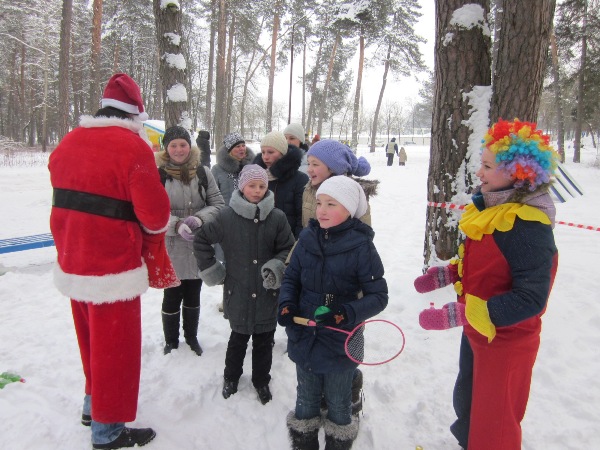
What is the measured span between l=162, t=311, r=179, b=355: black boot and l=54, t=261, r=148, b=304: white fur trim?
1.22m

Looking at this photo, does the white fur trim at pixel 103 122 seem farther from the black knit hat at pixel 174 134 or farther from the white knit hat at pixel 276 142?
the white knit hat at pixel 276 142

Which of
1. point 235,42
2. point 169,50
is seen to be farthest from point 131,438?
point 235,42

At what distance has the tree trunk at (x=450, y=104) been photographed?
376 centimetres

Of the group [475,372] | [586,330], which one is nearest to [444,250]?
[586,330]

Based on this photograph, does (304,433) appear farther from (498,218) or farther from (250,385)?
(498,218)

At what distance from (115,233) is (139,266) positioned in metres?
0.26

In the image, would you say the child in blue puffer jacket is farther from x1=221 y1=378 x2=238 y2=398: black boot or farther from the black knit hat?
the black knit hat

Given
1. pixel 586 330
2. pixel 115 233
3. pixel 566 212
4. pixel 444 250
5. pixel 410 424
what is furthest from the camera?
pixel 566 212

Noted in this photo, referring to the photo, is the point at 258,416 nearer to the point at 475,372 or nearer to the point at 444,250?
the point at 475,372

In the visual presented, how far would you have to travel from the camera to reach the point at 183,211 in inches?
127

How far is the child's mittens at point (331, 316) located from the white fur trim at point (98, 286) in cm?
108

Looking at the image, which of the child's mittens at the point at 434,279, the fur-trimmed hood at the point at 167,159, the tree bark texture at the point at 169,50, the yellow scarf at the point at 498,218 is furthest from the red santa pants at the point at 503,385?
the tree bark texture at the point at 169,50

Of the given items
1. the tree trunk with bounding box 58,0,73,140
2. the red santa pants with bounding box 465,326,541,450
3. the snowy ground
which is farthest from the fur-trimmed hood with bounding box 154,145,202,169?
the tree trunk with bounding box 58,0,73,140

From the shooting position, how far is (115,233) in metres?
2.05
